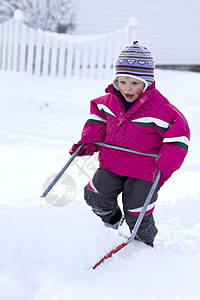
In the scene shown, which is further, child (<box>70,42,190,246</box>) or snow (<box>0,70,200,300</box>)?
child (<box>70,42,190,246</box>)

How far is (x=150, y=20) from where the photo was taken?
1270 centimetres

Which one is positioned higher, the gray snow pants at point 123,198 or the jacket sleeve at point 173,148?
the jacket sleeve at point 173,148

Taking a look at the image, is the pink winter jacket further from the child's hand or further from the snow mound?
the snow mound

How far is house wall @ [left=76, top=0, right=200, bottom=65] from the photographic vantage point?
12.6m

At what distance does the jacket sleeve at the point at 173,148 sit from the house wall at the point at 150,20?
10408 mm

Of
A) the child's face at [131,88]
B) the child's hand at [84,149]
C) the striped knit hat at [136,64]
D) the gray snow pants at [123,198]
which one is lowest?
the gray snow pants at [123,198]

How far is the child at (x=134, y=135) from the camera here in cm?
270

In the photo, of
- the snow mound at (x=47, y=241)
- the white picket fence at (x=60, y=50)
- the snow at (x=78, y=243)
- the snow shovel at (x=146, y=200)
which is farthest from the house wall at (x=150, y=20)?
the snow mound at (x=47, y=241)

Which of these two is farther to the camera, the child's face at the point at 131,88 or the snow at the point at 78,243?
the child's face at the point at 131,88

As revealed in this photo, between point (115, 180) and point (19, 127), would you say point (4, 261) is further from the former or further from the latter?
point (19, 127)

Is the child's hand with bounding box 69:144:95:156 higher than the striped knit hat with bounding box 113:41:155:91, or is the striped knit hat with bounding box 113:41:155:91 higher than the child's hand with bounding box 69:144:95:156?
the striped knit hat with bounding box 113:41:155:91

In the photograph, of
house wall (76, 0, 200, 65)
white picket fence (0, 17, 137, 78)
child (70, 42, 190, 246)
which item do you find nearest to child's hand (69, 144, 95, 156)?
child (70, 42, 190, 246)

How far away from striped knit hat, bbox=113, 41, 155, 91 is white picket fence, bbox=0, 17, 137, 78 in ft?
22.4

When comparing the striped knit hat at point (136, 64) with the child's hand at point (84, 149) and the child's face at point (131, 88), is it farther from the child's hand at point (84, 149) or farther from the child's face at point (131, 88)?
the child's hand at point (84, 149)
